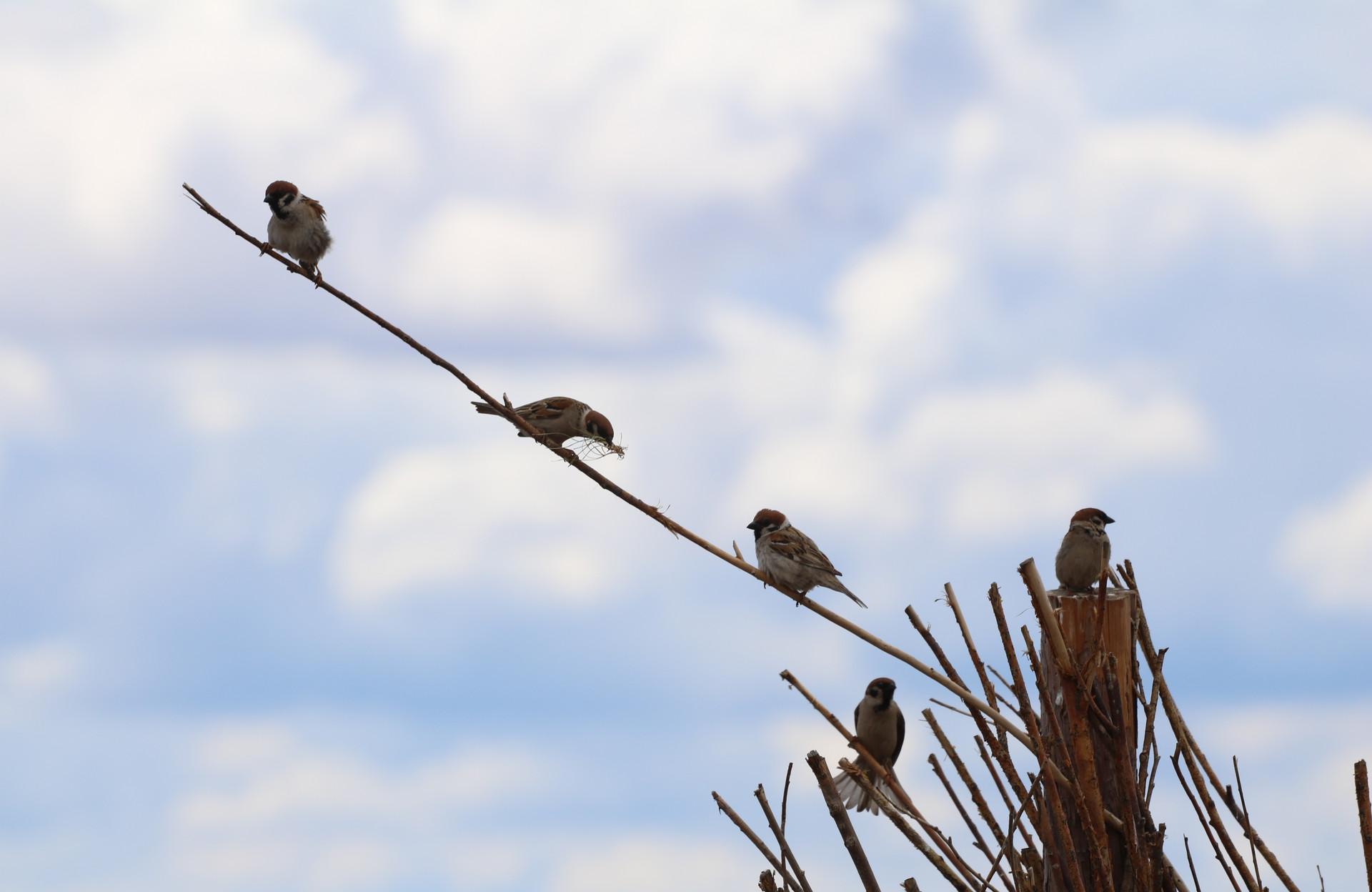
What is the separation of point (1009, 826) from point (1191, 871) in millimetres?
445

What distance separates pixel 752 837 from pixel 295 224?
6435 mm

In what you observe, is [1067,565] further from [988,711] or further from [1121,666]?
[988,711]

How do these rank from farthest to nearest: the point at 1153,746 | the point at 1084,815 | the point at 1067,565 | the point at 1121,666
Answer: the point at 1067,565 < the point at 1121,666 < the point at 1153,746 < the point at 1084,815

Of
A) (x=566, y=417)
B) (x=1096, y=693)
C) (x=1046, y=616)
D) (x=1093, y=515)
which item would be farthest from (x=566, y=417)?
(x=1046, y=616)

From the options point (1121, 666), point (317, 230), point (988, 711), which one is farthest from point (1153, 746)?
point (317, 230)

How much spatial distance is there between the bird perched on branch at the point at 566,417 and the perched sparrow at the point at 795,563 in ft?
3.43

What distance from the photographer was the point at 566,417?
25.7ft

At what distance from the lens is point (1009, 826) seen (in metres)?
3.08

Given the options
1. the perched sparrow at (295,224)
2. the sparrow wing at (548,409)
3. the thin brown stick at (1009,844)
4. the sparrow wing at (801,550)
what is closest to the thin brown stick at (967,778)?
the thin brown stick at (1009,844)

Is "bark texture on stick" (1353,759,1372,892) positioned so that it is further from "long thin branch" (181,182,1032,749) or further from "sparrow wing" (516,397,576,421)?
"sparrow wing" (516,397,576,421)

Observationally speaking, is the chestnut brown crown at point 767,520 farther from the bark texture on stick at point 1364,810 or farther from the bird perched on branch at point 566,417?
the bark texture on stick at point 1364,810

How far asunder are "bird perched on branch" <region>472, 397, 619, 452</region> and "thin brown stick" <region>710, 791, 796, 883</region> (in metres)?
4.18

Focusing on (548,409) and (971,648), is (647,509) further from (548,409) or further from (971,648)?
(548,409)

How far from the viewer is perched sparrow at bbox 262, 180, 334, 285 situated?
859 centimetres
